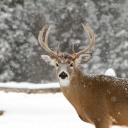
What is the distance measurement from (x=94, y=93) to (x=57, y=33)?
33.2m

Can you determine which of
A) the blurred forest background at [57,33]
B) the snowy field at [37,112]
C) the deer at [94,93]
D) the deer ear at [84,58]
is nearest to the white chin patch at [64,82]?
the deer at [94,93]

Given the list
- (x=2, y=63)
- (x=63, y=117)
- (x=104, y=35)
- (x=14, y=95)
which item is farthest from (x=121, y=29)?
(x=63, y=117)

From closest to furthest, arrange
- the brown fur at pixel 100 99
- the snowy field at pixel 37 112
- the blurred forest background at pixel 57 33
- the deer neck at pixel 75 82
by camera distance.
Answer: the brown fur at pixel 100 99
the deer neck at pixel 75 82
the snowy field at pixel 37 112
the blurred forest background at pixel 57 33

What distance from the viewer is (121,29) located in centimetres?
3900

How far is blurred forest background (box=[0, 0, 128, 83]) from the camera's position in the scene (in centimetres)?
3594

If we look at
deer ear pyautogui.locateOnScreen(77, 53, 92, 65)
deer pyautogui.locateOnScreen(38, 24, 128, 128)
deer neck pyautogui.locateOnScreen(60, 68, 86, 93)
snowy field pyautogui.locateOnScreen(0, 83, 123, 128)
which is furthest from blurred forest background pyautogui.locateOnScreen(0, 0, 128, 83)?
deer pyautogui.locateOnScreen(38, 24, 128, 128)

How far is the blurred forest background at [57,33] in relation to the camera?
35938 mm

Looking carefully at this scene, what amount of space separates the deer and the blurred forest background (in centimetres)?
2670

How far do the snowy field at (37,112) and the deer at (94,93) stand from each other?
276 cm

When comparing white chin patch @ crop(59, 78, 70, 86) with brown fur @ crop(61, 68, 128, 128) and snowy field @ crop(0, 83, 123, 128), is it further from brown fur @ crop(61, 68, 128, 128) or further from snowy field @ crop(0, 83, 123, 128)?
snowy field @ crop(0, 83, 123, 128)

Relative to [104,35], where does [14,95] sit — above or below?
above

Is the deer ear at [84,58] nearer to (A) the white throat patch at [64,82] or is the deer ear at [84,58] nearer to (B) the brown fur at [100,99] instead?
(B) the brown fur at [100,99]

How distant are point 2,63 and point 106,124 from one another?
27.9 meters

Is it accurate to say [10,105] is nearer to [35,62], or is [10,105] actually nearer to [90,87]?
[90,87]
